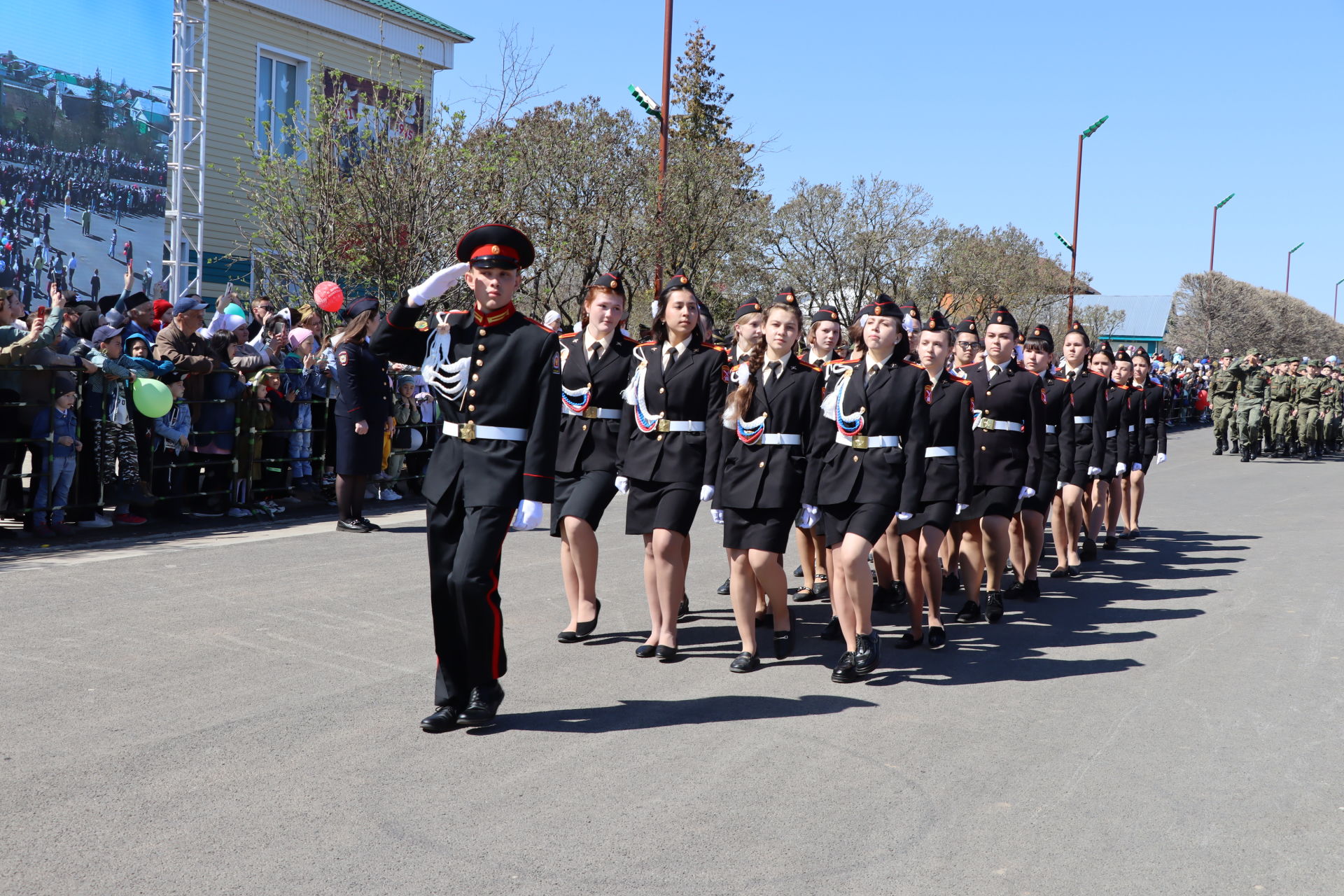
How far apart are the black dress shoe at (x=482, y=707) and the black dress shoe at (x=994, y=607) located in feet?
13.1

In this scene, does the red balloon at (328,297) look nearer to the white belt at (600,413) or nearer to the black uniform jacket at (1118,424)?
the white belt at (600,413)

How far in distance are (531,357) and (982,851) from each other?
2617 mm

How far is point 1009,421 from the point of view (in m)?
8.66

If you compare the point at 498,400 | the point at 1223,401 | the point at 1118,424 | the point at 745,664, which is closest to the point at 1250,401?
the point at 1223,401

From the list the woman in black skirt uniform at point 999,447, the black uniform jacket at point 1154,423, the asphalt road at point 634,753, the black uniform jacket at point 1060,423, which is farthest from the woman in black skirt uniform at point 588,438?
the black uniform jacket at point 1154,423

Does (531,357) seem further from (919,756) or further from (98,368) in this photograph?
(98,368)

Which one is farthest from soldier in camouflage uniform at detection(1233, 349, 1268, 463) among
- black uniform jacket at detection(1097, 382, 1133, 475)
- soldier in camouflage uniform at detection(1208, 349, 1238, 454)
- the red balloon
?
the red balloon

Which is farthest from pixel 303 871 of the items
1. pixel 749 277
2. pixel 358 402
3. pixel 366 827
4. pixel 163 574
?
pixel 749 277

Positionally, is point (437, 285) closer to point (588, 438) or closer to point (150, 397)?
point (588, 438)

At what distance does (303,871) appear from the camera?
12.5 ft

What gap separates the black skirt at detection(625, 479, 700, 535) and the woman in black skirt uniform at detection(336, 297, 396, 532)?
15.2ft

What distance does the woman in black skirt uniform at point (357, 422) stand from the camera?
11.0 meters

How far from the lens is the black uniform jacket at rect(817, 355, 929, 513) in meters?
6.56

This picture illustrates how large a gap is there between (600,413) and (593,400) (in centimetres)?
9
